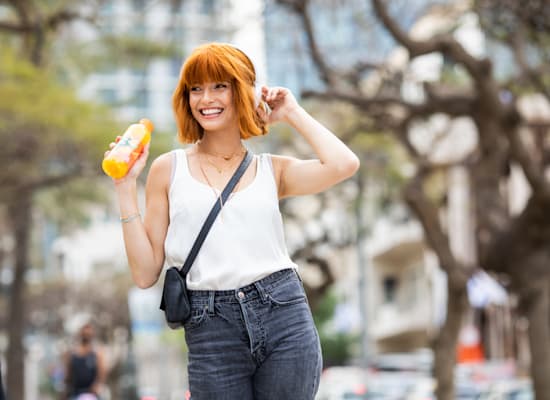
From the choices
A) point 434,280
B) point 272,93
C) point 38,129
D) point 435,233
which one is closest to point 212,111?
point 272,93

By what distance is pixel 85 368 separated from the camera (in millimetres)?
13109

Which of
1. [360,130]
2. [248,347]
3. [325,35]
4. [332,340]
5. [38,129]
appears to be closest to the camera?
[248,347]

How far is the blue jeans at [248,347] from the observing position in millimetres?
3529

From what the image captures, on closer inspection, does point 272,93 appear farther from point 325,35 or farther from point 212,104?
point 325,35

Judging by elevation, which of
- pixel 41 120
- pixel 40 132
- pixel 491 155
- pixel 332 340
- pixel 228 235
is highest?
pixel 41 120

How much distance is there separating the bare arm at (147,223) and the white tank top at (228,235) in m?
0.06

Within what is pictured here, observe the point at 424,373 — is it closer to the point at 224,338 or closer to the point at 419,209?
the point at 419,209

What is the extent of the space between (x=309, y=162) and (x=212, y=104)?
37cm

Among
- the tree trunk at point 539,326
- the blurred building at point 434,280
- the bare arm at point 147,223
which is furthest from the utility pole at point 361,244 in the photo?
the bare arm at point 147,223

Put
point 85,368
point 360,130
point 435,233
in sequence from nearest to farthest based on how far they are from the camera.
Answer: point 85,368, point 435,233, point 360,130

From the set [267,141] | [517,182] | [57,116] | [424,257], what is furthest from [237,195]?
[424,257]

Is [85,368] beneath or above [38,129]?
beneath

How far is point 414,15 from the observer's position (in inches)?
689

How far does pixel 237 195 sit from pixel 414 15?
14.2 metres
